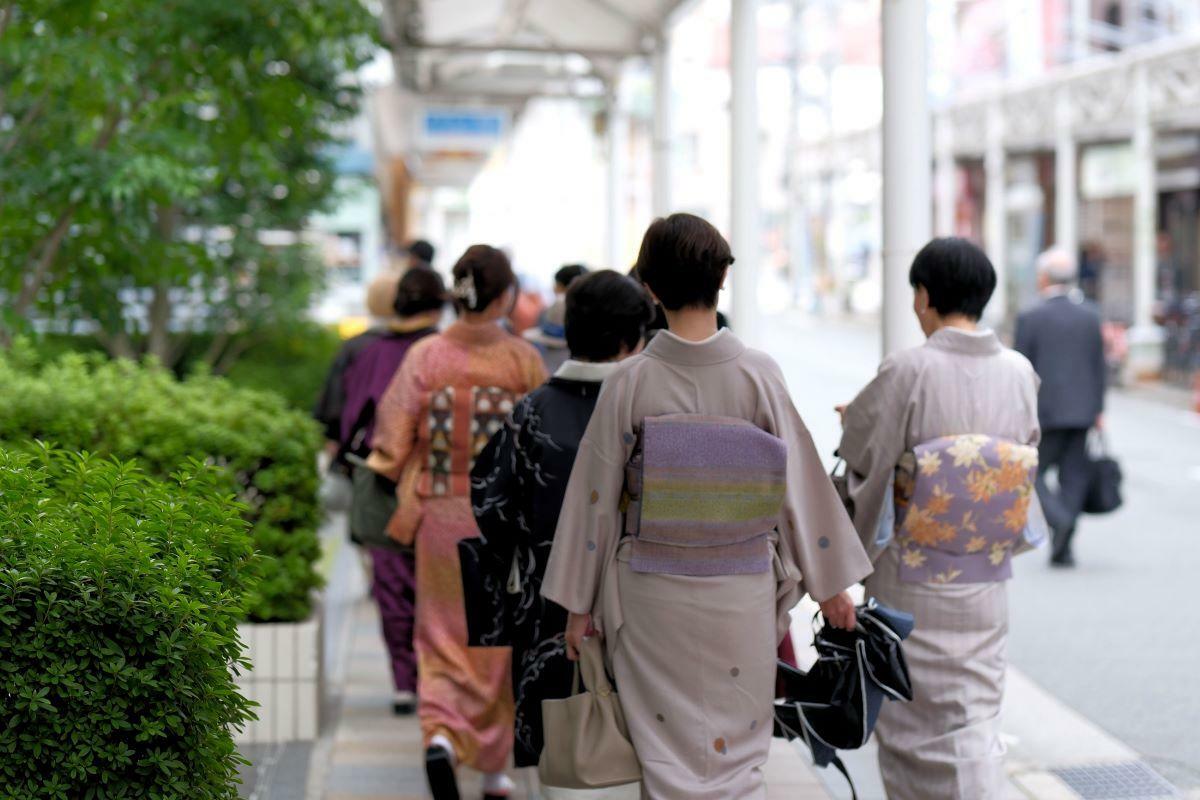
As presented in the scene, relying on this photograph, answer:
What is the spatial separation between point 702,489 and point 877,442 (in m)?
0.98

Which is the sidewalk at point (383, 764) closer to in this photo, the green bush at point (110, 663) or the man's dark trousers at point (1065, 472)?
the green bush at point (110, 663)

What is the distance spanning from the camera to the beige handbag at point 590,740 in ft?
11.8

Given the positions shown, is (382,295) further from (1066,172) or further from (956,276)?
(1066,172)

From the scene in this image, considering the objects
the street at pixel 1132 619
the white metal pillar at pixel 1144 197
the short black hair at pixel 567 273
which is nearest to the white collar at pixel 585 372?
the street at pixel 1132 619

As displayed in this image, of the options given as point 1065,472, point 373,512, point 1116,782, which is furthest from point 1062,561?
point 373,512

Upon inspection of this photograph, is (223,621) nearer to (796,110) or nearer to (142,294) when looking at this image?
(142,294)

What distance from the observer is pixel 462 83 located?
59.0ft

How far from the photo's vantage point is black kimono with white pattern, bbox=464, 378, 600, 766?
4.09 m

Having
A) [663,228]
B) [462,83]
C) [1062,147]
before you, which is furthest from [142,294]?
[1062,147]

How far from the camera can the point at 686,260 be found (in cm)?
359

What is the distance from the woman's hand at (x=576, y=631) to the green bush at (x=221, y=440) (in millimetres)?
2111

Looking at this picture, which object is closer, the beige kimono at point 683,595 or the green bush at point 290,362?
the beige kimono at point 683,595

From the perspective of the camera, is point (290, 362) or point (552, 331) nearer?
point (552, 331)

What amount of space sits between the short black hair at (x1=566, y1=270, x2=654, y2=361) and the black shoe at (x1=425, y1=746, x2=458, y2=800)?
59.1 inches
